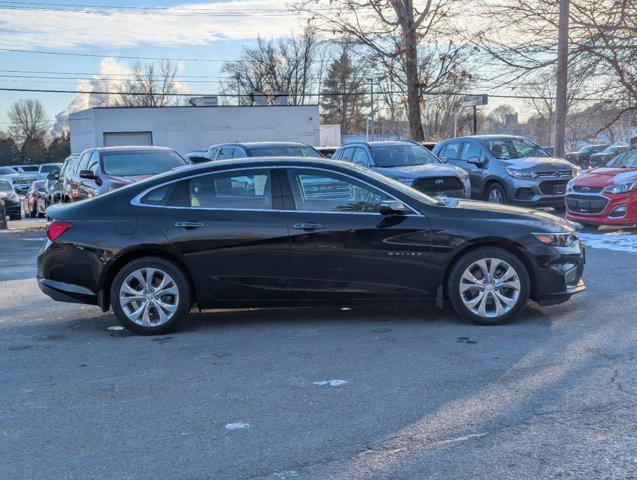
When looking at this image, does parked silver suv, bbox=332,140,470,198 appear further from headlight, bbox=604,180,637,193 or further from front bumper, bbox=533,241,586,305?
front bumper, bbox=533,241,586,305

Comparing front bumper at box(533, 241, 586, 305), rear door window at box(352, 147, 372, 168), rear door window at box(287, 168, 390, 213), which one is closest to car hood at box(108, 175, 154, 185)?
rear door window at box(352, 147, 372, 168)

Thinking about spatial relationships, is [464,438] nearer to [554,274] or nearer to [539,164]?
[554,274]

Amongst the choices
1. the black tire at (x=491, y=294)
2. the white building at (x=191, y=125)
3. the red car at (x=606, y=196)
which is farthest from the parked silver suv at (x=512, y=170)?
the white building at (x=191, y=125)

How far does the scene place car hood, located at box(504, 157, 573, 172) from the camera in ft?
50.2

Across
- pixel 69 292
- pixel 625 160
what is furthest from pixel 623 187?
pixel 69 292

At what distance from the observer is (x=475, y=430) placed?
4133mm

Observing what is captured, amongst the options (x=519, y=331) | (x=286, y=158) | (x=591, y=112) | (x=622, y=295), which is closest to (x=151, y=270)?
(x=286, y=158)

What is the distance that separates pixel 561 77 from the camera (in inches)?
677

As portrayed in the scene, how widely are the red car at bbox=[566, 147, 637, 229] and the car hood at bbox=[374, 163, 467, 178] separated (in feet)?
7.42

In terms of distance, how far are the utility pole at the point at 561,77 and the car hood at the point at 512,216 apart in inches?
442

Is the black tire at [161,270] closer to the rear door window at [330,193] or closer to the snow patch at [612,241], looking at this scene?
the rear door window at [330,193]

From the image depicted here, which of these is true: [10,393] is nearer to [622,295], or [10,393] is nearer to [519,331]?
[519,331]

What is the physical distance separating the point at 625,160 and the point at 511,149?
3.18 m

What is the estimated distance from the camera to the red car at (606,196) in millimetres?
12336
